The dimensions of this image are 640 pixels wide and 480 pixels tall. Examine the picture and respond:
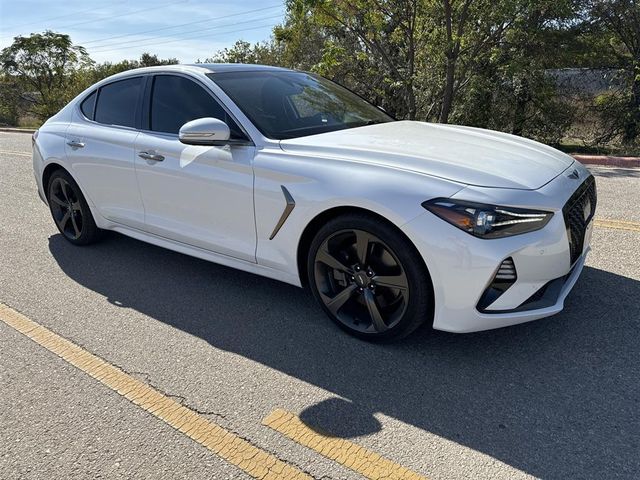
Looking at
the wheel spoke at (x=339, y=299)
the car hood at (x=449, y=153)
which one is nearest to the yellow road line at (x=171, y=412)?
the wheel spoke at (x=339, y=299)

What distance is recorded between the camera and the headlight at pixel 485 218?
2.58 metres

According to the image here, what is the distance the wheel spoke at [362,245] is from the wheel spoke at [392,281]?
126 mm

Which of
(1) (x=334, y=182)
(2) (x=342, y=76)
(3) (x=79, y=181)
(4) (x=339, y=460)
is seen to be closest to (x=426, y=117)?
(2) (x=342, y=76)

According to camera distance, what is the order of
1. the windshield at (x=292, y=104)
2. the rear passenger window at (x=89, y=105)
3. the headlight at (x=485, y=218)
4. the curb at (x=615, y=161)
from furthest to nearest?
the curb at (x=615, y=161), the rear passenger window at (x=89, y=105), the windshield at (x=292, y=104), the headlight at (x=485, y=218)

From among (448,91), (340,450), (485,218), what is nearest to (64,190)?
(340,450)

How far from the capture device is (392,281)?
2.88m

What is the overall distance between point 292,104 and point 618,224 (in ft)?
11.1

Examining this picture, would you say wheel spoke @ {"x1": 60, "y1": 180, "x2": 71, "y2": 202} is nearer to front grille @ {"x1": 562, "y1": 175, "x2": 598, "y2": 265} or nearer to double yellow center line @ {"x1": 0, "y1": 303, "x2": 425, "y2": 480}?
double yellow center line @ {"x1": 0, "y1": 303, "x2": 425, "y2": 480}

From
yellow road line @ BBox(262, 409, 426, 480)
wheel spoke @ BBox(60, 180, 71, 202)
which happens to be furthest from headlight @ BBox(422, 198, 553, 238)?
Result: wheel spoke @ BBox(60, 180, 71, 202)

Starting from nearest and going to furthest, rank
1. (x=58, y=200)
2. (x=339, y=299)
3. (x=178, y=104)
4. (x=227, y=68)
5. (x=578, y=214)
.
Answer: (x=578, y=214) < (x=339, y=299) < (x=178, y=104) < (x=227, y=68) < (x=58, y=200)

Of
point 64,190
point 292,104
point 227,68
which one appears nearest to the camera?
point 292,104

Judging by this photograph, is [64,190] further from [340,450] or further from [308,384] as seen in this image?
[340,450]

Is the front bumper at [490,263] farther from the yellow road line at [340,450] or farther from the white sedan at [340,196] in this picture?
the yellow road line at [340,450]

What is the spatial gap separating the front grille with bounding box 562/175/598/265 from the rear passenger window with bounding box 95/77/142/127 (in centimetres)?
325
